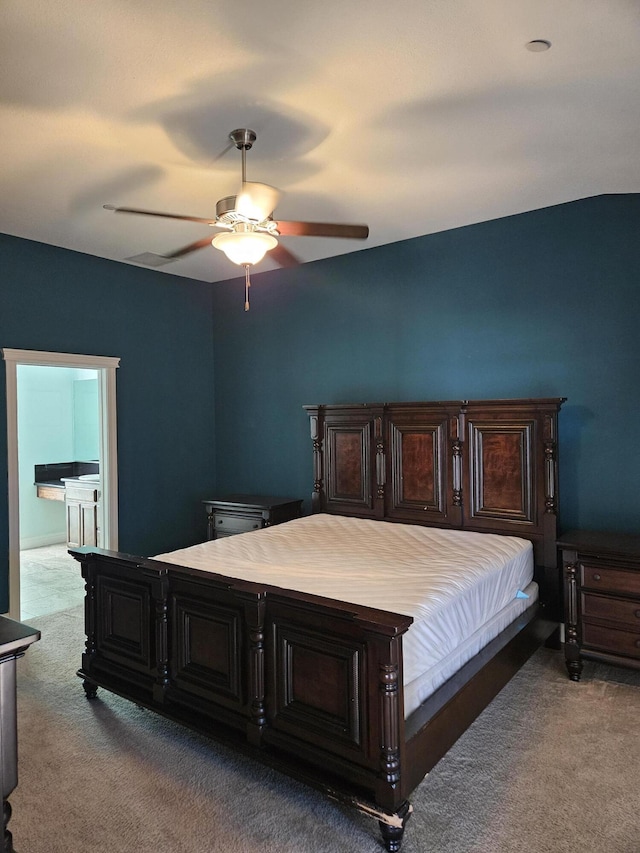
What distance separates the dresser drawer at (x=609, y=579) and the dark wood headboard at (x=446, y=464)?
0.35 m

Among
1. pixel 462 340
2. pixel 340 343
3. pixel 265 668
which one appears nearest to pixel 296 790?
pixel 265 668

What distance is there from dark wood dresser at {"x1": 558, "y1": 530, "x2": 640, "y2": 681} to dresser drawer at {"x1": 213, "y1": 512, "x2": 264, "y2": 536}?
2.45 m

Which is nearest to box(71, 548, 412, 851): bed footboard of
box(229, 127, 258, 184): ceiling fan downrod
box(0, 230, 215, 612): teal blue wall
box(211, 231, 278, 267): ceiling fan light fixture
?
A: box(211, 231, 278, 267): ceiling fan light fixture

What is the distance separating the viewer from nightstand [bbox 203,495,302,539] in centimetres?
476

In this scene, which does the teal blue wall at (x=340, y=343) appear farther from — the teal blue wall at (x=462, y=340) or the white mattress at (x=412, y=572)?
the white mattress at (x=412, y=572)

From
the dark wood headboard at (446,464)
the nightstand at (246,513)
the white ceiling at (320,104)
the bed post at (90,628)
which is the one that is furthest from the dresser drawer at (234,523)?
the white ceiling at (320,104)

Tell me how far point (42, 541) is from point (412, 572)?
576cm

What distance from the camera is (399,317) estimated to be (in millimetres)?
4582

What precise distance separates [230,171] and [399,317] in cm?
190

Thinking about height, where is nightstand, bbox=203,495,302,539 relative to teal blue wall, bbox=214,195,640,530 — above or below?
below

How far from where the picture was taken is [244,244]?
2.62 meters

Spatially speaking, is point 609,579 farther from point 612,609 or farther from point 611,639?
point 611,639

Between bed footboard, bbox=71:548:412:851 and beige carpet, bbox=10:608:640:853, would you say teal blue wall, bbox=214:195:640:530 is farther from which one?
bed footboard, bbox=71:548:412:851

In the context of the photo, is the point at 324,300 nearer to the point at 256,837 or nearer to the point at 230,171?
the point at 230,171
